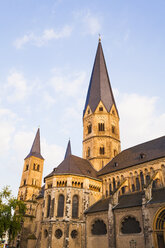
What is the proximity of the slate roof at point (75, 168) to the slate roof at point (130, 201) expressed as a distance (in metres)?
4.90

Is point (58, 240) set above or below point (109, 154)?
below

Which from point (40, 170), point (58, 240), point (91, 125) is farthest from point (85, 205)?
point (40, 170)

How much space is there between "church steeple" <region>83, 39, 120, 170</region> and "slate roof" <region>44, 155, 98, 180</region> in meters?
3.00

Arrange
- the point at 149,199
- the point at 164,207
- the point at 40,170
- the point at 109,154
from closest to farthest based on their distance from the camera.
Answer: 1. the point at 164,207
2. the point at 149,199
3. the point at 109,154
4. the point at 40,170

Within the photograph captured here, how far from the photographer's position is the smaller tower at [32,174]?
4903 centimetres

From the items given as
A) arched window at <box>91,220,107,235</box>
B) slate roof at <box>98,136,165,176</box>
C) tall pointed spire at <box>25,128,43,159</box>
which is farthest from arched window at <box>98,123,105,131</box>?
tall pointed spire at <box>25,128,43,159</box>

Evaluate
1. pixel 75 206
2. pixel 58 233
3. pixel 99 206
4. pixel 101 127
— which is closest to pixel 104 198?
pixel 99 206

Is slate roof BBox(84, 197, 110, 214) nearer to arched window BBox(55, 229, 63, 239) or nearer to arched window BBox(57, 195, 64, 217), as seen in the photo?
arched window BBox(57, 195, 64, 217)

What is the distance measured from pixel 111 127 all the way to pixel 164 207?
22.7 meters

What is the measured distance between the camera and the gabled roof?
1735 inches

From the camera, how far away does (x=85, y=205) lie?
29.1 metres

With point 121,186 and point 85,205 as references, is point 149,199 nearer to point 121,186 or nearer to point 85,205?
point 121,186

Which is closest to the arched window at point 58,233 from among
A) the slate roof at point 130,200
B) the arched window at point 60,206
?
the arched window at point 60,206

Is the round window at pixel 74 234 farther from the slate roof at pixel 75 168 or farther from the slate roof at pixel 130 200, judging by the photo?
the slate roof at pixel 75 168
